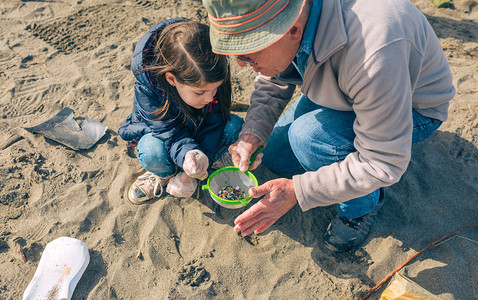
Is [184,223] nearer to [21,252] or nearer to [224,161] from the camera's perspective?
[224,161]

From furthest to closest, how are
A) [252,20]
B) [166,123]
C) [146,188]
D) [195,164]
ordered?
[146,188]
[166,123]
[195,164]
[252,20]

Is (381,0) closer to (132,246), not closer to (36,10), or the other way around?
(132,246)

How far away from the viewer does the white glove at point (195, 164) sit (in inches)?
86.0

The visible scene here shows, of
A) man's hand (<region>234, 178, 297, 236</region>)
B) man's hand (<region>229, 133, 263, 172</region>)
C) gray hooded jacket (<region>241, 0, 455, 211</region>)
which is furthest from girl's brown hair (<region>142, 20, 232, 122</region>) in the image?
man's hand (<region>234, 178, 297, 236</region>)

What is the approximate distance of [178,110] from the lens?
2.38 m

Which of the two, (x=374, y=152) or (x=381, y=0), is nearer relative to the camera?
(x=381, y=0)

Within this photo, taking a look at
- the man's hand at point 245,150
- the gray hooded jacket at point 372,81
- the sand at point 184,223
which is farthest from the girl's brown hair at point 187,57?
the sand at point 184,223

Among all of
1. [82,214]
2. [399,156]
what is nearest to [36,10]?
[82,214]

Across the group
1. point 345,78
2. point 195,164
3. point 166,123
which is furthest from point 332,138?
point 166,123

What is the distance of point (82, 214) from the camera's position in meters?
2.43

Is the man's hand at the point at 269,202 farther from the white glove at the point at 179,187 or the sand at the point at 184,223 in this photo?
the white glove at the point at 179,187

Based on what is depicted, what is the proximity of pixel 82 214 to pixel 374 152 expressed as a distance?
1.94 metres

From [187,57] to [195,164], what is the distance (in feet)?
2.15

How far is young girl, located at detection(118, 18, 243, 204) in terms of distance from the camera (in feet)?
6.53
